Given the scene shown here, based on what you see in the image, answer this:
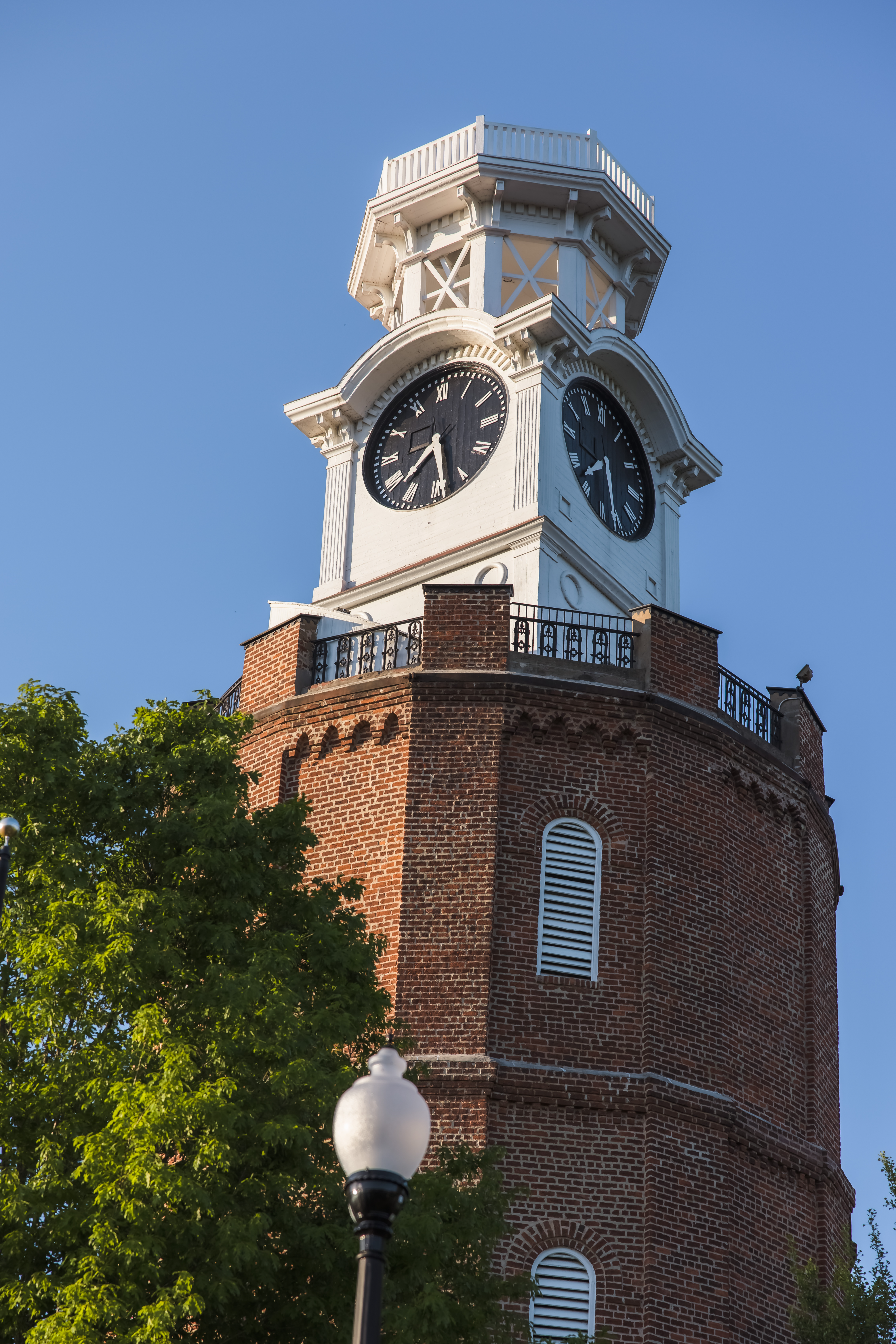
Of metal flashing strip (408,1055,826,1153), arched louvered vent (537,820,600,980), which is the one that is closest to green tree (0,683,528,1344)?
metal flashing strip (408,1055,826,1153)

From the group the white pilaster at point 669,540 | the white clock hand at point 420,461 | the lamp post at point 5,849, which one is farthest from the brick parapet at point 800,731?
the lamp post at point 5,849

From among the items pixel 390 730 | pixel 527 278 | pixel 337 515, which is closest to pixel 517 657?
pixel 390 730

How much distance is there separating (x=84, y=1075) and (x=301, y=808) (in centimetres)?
415

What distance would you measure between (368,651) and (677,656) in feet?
14.9

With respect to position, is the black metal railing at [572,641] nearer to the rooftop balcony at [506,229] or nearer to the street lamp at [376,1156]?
the rooftop balcony at [506,229]

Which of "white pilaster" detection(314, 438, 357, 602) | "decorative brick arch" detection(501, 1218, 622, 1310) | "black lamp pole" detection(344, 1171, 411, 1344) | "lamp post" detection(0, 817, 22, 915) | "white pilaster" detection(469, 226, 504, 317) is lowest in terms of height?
"black lamp pole" detection(344, 1171, 411, 1344)

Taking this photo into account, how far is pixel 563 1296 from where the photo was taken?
22.2 meters

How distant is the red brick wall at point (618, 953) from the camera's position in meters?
22.7

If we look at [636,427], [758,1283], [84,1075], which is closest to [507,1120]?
[758,1283]

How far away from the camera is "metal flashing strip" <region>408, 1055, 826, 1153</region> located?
22.9 m

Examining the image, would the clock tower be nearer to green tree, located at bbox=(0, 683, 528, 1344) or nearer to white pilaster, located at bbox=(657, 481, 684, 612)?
white pilaster, located at bbox=(657, 481, 684, 612)

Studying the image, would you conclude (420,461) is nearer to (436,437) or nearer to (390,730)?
(436,437)

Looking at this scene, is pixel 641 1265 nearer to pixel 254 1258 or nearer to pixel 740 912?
pixel 740 912

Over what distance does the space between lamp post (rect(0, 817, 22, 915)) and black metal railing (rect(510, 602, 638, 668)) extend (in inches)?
514
